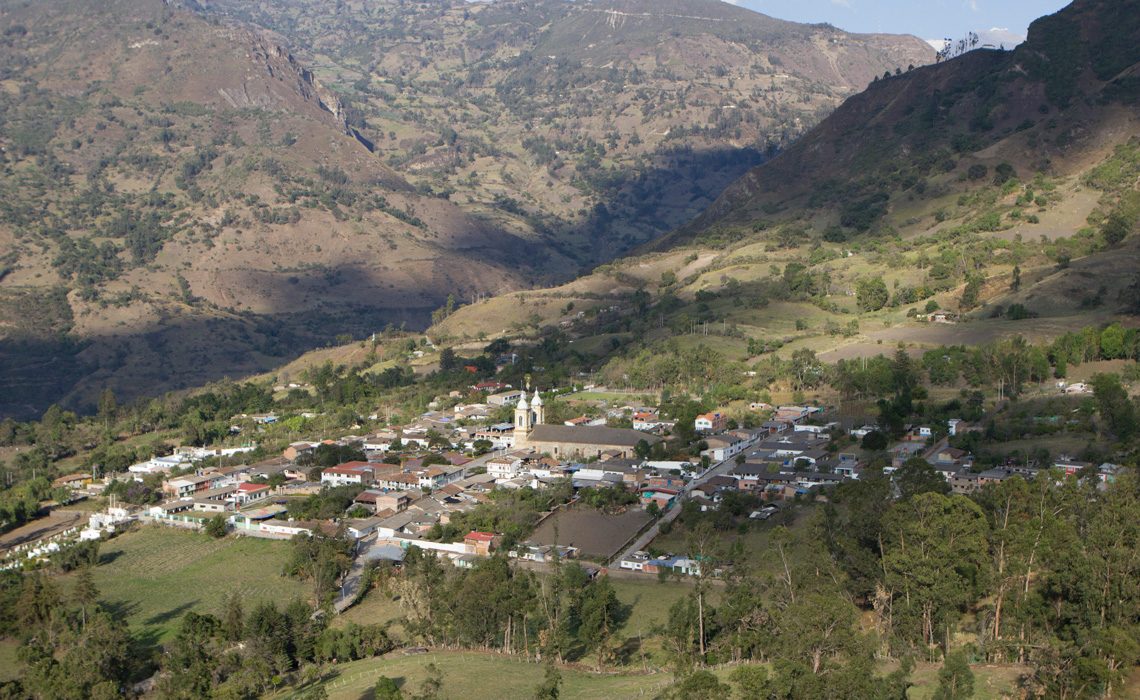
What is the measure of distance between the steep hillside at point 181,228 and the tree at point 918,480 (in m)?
78.7

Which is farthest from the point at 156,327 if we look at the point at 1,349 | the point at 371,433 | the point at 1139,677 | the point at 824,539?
the point at 1139,677

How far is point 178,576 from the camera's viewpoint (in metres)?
46.0

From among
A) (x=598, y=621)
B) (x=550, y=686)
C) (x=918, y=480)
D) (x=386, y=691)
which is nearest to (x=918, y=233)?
(x=918, y=480)

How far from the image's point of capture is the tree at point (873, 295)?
86.9 metres

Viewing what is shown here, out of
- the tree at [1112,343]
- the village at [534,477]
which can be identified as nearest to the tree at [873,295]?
the village at [534,477]

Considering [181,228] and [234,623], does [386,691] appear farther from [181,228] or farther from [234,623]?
[181,228]

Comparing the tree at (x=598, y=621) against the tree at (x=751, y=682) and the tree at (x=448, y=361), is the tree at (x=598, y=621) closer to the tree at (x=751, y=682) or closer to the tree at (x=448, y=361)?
the tree at (x=751, y=682)

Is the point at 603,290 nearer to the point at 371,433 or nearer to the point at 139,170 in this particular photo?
the point at 371,433

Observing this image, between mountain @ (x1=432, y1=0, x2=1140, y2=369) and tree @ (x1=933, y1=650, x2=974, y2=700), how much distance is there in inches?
1933

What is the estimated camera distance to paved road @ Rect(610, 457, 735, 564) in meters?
45.7

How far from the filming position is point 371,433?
7012 centimetres

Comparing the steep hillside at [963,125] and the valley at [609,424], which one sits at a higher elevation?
the steep hillside at [963,125]

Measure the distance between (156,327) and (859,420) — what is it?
7689 centimetres

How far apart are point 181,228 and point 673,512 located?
11072 centimetres
